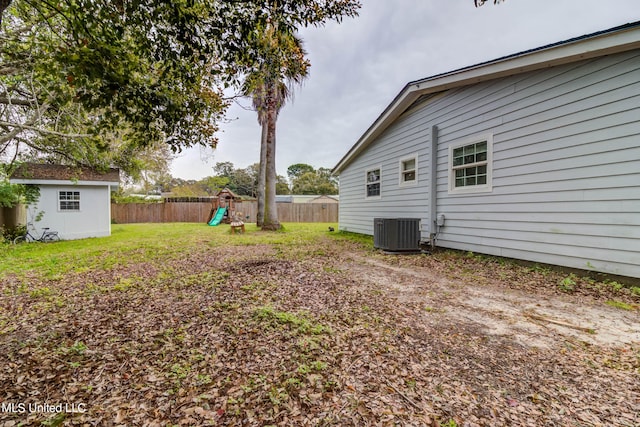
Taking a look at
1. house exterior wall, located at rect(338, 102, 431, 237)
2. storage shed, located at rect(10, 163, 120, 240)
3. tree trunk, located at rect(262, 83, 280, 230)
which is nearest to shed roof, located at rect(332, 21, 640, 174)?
house exterior wall, located at rect(338, 102, 431, 237)

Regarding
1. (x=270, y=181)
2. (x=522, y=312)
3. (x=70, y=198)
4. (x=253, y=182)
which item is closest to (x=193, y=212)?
(x=70, y=198)

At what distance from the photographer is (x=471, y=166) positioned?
605 centimetres

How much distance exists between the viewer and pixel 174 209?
66.5 ft

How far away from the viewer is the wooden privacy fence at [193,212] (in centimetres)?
1972

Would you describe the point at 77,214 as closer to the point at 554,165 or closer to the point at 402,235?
the point at 402,235

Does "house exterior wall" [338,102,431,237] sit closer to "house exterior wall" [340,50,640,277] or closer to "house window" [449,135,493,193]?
"house exterior wall" [340,50,640,277]

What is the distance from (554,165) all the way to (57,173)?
47.0 feet

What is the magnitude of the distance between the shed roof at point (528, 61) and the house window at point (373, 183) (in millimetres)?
2327

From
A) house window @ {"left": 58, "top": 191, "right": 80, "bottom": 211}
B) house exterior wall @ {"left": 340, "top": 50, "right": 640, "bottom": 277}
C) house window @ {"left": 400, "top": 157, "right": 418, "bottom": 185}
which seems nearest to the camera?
house exterior wall @ {"left": 340, "top": 50, "right": 640, "bottom": 277}

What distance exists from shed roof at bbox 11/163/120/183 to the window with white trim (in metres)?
10.1

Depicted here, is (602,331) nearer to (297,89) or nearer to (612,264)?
(612,264)

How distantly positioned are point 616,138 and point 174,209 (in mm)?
21920

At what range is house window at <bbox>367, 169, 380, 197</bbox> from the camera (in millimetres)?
9739

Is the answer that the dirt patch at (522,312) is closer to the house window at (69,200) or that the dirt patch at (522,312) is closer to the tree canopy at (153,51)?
the tree canopy at (153,51)
